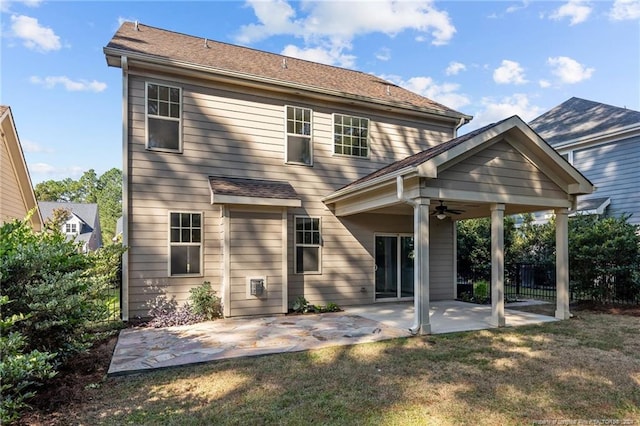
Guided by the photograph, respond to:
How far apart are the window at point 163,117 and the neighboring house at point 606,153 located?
1341 centimetres

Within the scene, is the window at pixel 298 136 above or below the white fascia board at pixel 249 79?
below

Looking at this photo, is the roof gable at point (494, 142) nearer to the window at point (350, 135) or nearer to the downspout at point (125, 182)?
the window at point (350, 135)

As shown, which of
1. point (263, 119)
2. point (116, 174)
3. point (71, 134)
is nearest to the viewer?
point (263, 119)

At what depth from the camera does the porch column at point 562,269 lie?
304 inches

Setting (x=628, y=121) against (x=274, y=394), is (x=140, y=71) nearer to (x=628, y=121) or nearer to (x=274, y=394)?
(x=274, y=394)

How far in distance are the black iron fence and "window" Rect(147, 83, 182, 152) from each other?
868 cm

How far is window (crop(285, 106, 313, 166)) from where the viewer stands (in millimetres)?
8914

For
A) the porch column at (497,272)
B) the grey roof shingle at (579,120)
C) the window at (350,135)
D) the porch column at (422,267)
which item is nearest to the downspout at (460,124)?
the window at (350,135)

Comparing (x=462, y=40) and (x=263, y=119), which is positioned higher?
(x=462, y=40)

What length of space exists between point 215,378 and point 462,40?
12794 millimetres

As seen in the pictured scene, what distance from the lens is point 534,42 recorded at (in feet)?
38.9

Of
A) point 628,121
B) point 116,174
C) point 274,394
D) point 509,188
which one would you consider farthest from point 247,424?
point 116,174

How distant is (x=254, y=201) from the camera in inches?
299

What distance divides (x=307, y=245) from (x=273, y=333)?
2899 mm
